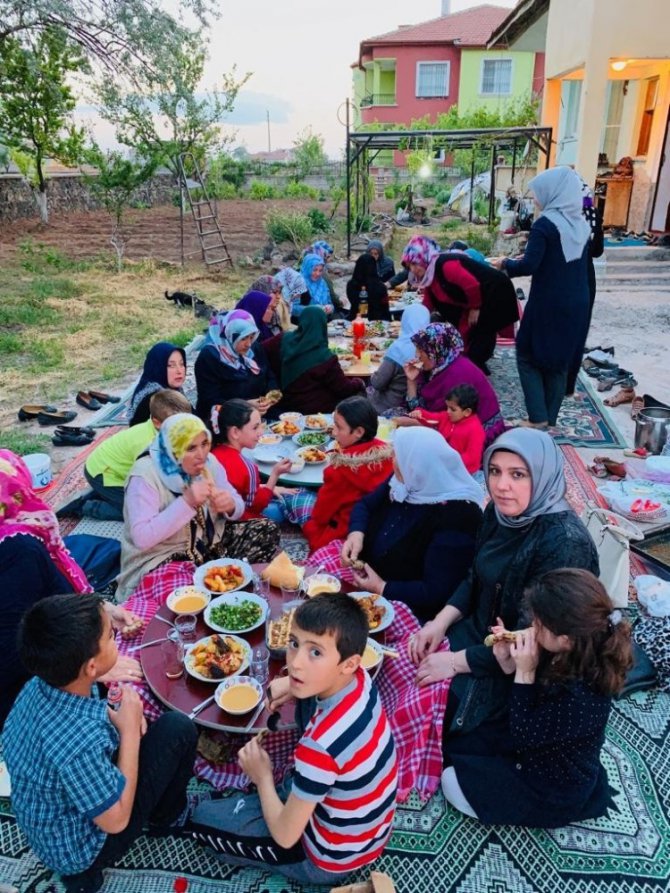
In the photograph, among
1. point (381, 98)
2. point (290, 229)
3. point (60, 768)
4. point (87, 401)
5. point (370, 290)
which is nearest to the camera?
point (60, 768)

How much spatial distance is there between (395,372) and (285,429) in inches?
52.9

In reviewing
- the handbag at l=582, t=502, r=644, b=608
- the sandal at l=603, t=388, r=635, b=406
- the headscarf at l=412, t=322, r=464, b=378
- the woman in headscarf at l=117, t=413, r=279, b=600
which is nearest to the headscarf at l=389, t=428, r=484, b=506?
the handbag at l=582, t=502, r=644, b=608

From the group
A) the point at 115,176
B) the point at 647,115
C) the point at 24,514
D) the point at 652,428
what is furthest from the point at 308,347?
the point at 647,115

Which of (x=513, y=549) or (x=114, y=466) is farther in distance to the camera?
(x=114, y=466)

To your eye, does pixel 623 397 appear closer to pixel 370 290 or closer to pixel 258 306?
pixel 370 290

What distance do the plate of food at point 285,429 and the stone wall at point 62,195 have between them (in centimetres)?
1804

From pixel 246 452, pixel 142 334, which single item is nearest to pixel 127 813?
pixel 246 452

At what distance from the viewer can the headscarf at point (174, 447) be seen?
3338 mm

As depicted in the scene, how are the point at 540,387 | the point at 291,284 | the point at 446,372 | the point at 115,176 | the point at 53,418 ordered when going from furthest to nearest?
the point at 115,176
the point at 291,284
the point at 53,418
the point at 540,387
the point at 446,372

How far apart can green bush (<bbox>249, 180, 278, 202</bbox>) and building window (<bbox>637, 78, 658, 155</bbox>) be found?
16242 millimetres

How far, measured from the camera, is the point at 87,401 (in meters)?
7.22

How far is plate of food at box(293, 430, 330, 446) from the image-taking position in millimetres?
4855

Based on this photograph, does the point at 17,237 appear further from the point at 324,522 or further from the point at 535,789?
the point at 535,789

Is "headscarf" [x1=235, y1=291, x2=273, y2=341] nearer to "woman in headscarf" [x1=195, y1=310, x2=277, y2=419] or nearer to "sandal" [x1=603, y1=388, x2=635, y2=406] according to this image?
"woman in headscarf" [x1=195, y1=310, x2=277, y2=419]
